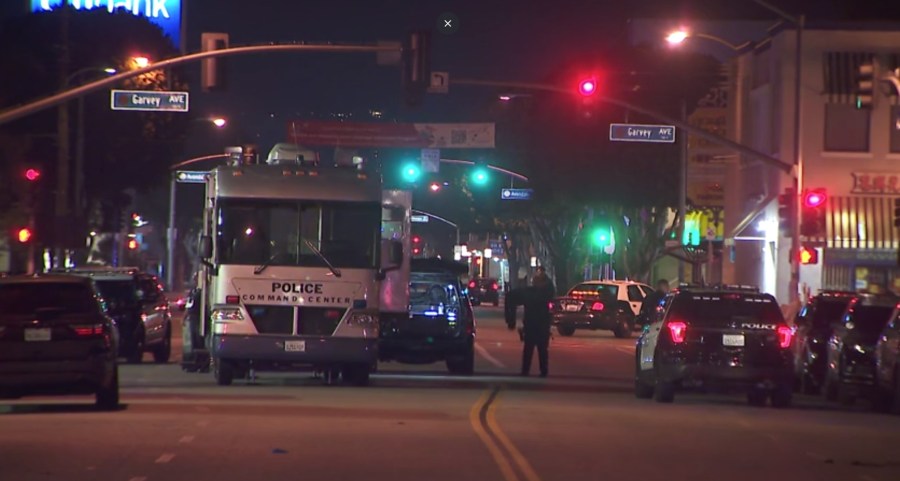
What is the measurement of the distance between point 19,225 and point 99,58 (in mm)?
16840

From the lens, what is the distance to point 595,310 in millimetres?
47000

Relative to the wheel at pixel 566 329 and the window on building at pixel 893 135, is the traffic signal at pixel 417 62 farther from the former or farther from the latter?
the window on building at pixel 893 135

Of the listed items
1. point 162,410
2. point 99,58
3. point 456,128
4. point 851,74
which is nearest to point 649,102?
point 456,128

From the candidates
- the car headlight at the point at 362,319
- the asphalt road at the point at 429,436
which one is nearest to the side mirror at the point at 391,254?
the car headlight at the point at 362,319

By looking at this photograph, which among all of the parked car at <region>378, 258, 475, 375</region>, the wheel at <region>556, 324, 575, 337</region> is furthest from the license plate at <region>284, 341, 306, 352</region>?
the wheel at <region>556, 324, 575, 337</region>

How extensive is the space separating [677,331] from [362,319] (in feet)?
16.0

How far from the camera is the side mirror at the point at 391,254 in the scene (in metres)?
23.2

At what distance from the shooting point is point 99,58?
55.0 meters

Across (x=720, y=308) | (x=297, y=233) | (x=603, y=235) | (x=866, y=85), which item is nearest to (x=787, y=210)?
(x=866, y=85)

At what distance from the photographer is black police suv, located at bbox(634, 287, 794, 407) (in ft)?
72.1

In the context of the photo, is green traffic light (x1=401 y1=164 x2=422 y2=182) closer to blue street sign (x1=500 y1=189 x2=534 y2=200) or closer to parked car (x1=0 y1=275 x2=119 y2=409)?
blue street sign (x1=500 y1=189 x2=534 y2=200)

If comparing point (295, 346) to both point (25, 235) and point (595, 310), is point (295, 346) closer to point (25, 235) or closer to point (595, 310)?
point (25, 235)

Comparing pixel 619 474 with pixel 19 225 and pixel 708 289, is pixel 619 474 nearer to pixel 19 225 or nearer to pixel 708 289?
pixel 708 289

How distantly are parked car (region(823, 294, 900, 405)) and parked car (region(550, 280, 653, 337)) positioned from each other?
67.9ft
